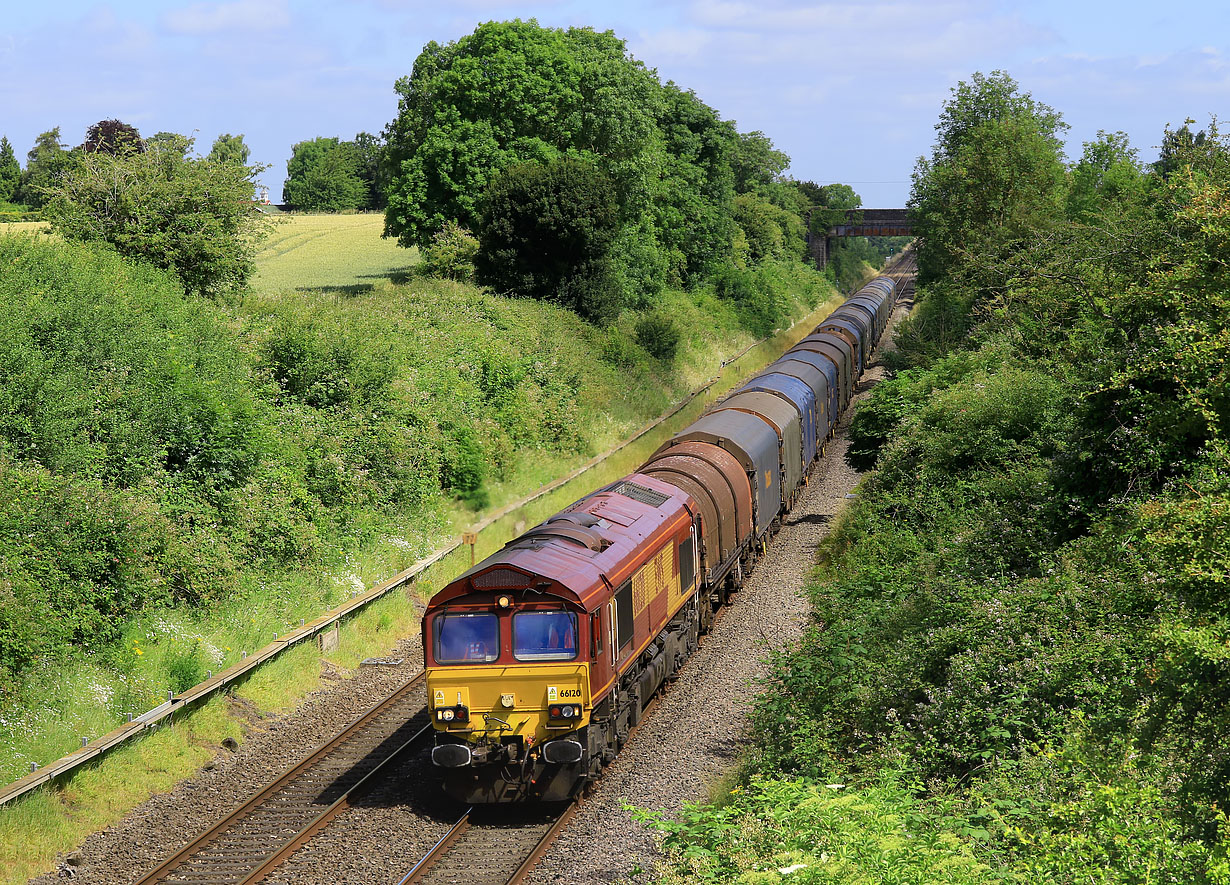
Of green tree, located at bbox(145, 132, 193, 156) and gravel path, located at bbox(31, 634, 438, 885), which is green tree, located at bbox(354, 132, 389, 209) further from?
gravel path, located at bbox(31, 634, 438, 885)

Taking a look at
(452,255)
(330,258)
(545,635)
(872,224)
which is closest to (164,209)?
(452,255)

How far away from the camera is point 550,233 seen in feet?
135

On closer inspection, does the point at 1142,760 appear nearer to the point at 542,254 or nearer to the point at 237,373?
the point at 237,373

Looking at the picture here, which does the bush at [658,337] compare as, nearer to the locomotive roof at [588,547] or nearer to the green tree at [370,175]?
the locomotive roof at [588,547]

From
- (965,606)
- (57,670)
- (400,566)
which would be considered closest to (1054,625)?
(965,606)

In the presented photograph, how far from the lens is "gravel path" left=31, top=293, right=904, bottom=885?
11852mm

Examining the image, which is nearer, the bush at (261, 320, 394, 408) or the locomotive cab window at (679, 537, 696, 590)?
the locomotive cab window at (679, 537, 696, 590)

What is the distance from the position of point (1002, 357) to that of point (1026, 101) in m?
32.3

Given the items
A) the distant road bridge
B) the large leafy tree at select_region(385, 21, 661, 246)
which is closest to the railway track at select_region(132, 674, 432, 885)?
the large leafy tree at select_region(385, 21, 661, 246)

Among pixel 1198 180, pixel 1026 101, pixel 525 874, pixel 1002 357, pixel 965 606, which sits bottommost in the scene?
pixel 525 874

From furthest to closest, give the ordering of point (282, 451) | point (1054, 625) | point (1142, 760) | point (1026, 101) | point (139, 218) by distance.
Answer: point (1026, 101)
point (139, 218)
point (282, 451)
point (1054, 625)
point (1142, 760)

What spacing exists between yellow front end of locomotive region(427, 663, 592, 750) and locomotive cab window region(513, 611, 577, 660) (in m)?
0.14

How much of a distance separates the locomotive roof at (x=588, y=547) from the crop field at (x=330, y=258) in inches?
1026

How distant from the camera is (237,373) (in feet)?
73.3
